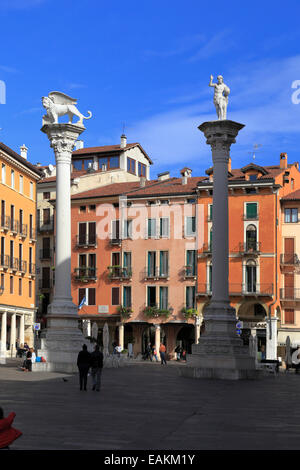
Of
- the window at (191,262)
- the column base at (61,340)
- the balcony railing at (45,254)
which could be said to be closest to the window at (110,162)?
the balcony railing at (45,254)

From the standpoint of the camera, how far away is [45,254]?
3509 inches

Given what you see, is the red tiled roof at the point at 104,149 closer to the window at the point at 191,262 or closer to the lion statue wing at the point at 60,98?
the window at the point at 191,262

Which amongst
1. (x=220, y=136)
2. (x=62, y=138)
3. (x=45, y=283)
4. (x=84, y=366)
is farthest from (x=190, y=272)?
(x=84, y=366)

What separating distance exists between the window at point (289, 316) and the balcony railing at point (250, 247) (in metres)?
6.27

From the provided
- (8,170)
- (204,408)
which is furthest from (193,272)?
(204,408)

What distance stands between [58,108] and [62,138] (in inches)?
60.4

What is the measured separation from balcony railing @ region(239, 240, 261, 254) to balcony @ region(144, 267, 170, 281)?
8078 millimetres

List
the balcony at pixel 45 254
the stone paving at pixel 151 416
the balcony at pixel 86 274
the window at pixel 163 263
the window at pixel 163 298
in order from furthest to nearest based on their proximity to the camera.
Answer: the balcony at pixel 45 254, the balcony at pixel 86 274, the window at pixel 163 263, the window at pixel 163 298, the stone paving at pixel 151 416

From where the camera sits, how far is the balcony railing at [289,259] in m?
78.9

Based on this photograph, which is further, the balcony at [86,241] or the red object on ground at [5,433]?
the balcony at [86,241]

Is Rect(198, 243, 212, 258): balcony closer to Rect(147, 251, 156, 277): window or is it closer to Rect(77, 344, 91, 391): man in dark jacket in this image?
Rect(147, 251, 156, 277): window

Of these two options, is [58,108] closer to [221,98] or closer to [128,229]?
[221,98]
